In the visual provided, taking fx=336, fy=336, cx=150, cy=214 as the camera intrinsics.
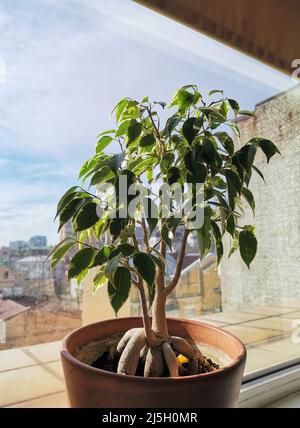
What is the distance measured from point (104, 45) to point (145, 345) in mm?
1027

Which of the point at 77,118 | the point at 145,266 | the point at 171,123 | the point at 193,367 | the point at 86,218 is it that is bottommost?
the point at 193,367

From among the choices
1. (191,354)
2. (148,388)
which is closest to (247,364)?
(191,354)

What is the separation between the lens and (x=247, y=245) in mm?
780

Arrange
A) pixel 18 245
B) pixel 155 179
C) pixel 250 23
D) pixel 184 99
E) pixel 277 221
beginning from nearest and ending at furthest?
pixel 184 99 < pixel 155 179 < pixel 18 245 < pixel 250 23 < pixel 277 221

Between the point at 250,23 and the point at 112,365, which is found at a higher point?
the point at 250,23

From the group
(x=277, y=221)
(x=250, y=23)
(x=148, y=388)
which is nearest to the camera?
(x=148, y=388)

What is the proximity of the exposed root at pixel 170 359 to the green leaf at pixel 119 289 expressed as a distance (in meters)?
0.20

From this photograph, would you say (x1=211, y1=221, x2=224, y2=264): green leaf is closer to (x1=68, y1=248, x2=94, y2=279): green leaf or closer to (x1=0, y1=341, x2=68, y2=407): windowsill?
(x1=68, y1=248, x2=94, y2=279): green leaf

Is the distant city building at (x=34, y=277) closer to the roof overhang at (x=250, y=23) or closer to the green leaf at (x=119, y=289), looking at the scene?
the green leaf at (x=119, y=289)

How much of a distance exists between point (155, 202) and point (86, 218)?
165mm

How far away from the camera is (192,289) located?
151 cm

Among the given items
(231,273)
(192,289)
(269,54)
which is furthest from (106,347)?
(269,54)

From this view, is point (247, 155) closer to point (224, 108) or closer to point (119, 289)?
point (224, 108)
